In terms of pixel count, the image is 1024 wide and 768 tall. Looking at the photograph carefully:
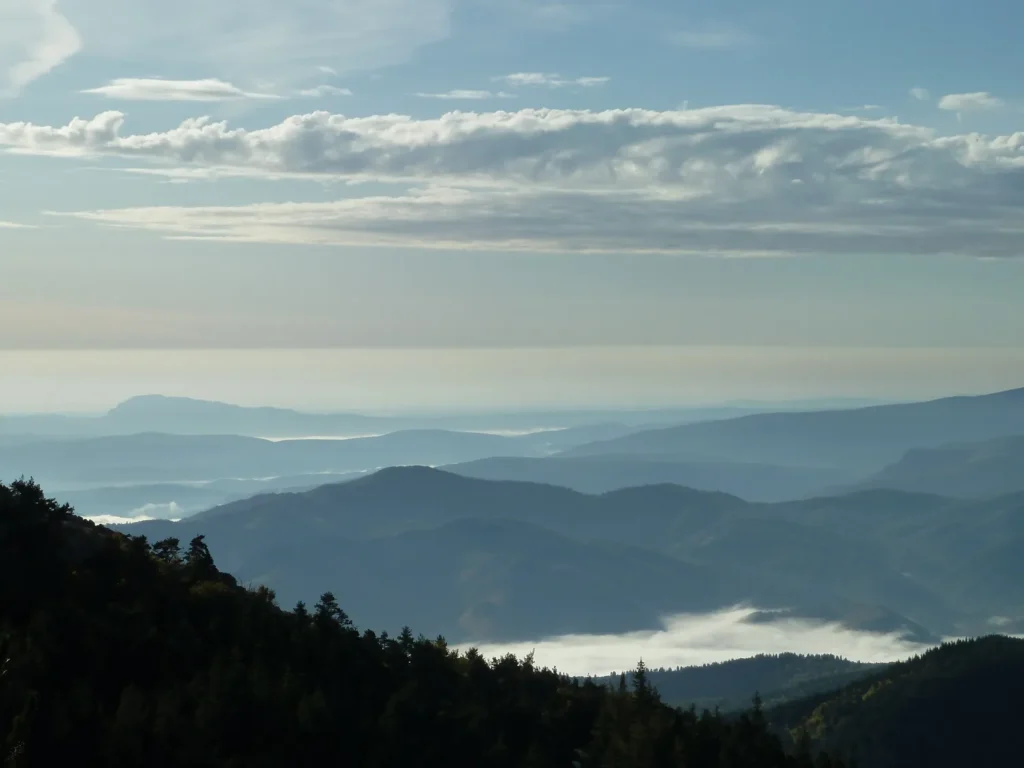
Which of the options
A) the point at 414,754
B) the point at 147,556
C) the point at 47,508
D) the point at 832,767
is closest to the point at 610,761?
the point at 414,754

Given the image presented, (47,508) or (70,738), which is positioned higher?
(47,508)

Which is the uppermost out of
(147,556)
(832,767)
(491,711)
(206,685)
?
(147,556)

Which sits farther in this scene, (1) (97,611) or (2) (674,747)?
(2) (674,747)

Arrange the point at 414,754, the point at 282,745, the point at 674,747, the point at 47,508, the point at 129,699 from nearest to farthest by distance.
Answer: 1. the point at 129,699
2. the point at 282,745
3. the point at 414,754
4. the point at 674,747
5. the point at 47,508

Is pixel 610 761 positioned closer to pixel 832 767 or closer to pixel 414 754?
pixel 414 754

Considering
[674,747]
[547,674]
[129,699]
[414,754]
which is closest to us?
[129,699]

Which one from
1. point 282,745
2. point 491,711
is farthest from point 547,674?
point 282,745
